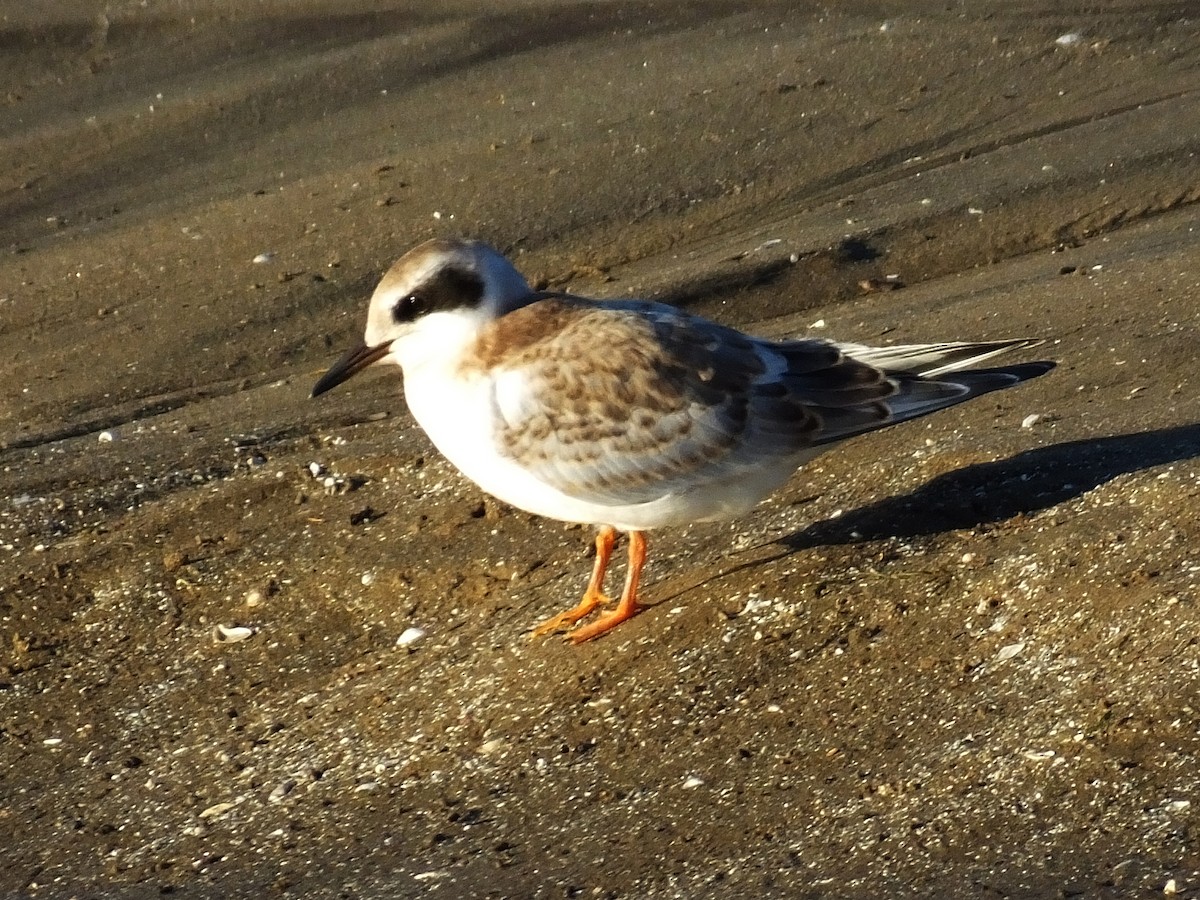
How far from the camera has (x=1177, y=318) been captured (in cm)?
546

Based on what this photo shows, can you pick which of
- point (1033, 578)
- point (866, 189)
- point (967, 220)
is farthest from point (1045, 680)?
point (866, 189)

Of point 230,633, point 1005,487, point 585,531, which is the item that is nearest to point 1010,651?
point 1005,487

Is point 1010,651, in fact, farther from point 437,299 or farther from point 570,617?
point 437,299

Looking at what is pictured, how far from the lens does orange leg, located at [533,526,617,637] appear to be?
176 inches

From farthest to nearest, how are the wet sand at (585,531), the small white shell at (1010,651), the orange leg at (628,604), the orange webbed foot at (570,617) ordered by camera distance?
the orange webbed foot at (570,617), the orange leg at (628,604), the small white shell at (1010,651), the wet sand at (585,531)

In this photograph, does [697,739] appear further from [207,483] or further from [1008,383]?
[207,483]

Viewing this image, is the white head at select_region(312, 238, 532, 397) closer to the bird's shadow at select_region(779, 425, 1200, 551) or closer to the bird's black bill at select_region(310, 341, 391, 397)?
the bird's black bill at select_region(310, 341, 391, 397)

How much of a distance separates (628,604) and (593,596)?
0.16 metres

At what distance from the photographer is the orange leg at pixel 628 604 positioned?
4340mm

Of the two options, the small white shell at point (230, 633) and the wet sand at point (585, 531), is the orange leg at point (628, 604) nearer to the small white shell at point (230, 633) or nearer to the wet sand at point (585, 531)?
the wet sand at point (585, 531)

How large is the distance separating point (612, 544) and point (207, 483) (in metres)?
1.57

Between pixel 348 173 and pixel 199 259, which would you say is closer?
pixel 199 259

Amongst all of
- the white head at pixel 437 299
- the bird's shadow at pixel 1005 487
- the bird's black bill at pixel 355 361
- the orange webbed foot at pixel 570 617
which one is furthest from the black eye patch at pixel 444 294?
the bird's shadow at pixel 1005 487

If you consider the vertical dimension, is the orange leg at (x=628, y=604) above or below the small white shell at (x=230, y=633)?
below
